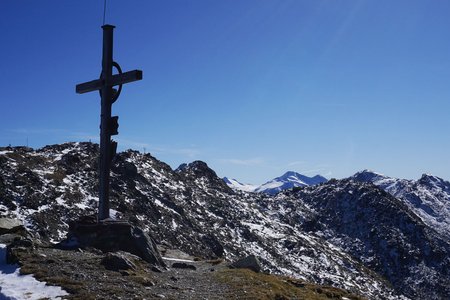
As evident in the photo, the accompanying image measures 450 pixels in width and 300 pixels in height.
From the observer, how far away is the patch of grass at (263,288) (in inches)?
671

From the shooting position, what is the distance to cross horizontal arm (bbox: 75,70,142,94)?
20109 millimetres

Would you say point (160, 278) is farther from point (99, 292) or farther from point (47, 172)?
point (47, 172)

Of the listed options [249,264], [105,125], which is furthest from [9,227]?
[249,264]

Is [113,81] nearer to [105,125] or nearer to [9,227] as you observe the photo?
[105,125]

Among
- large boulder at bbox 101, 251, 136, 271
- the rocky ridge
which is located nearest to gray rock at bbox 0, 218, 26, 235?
large boulder at bbox 101, 251, 136, 271

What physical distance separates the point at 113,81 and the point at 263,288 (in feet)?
38.4

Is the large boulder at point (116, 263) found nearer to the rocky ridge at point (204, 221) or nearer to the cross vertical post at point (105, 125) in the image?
the cross vertical post at point (105, 125)

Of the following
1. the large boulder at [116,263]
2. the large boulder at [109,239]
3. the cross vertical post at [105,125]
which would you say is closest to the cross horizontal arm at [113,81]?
the cross vertical post at [105,125]

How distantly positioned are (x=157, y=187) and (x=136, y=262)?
306 feet

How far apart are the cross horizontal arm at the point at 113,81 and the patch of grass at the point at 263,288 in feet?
32.1

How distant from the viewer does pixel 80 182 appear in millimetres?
74875

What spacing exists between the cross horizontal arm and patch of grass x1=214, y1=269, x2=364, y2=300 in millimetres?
9790

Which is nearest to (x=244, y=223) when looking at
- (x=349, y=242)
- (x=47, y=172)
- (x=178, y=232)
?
(x=178, y=232)

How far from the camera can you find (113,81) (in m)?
21.2
